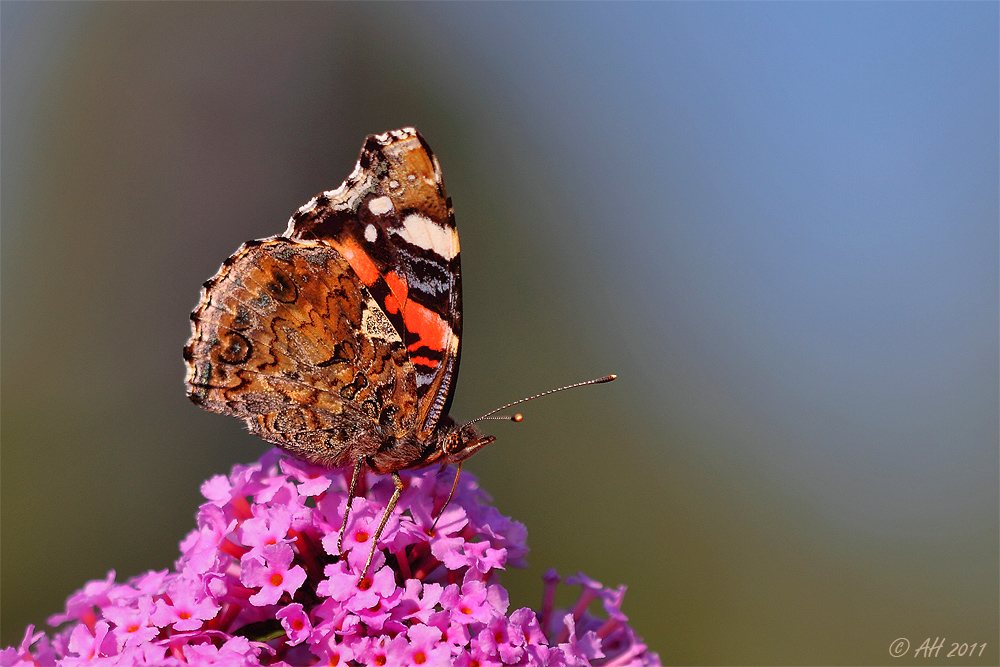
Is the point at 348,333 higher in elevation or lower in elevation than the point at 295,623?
higher

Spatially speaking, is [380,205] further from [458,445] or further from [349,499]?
[349,499]

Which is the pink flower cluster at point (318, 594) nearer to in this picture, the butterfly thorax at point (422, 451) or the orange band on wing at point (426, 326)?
the butterfly thorax at point (422, 451)

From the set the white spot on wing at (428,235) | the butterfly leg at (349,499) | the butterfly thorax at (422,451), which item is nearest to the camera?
the butterfly leg at (349,499)

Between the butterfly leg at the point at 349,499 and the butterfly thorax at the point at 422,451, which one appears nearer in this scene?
the butterfly leg at the point at 349,499

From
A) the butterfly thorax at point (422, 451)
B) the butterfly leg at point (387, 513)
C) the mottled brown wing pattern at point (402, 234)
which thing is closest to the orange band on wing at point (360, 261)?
the mottled brown wing pattern at point (402, 234)

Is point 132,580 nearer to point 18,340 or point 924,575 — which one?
point 18,340

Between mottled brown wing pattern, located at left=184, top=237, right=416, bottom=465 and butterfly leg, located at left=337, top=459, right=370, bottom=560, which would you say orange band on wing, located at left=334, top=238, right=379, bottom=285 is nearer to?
mottled brown wing pattern, located at left=184, top=237, right=416, bottom=465

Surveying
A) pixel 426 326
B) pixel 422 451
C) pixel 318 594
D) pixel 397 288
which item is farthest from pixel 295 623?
pixel 397 288

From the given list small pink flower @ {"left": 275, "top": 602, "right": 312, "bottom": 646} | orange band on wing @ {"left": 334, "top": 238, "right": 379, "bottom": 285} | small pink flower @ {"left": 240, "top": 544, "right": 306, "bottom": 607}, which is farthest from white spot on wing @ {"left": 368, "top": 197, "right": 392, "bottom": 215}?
small pink flower @ {"left": 275, "top": 602, "right": 312, "bottom": 646}

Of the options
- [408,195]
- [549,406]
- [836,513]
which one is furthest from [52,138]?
[836,513]
